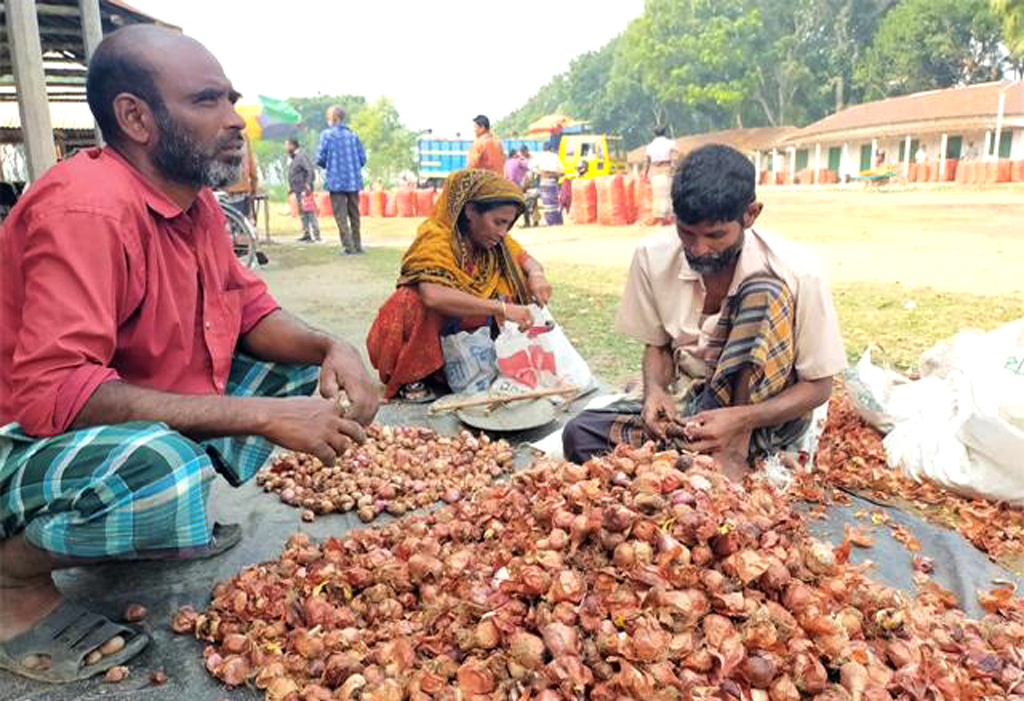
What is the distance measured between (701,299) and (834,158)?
41887 millimetres

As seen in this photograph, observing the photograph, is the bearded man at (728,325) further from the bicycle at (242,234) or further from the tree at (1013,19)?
the tree at (1013,19)

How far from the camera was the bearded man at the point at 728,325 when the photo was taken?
2379 mm

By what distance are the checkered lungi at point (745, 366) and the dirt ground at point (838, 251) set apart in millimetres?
3135

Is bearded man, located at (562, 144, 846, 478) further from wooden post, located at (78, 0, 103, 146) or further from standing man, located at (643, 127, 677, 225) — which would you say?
standing man, located at (643, 127, 677, 225)

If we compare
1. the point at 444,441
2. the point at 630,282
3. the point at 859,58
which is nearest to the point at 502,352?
the point at 444,441

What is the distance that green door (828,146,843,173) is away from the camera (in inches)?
1565

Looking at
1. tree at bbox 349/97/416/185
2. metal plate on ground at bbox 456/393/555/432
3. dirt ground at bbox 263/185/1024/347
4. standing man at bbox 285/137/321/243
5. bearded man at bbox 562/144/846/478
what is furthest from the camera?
tree at bbox 349/97/416/185

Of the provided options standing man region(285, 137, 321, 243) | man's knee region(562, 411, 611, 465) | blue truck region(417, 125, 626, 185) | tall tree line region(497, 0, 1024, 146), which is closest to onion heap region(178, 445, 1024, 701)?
man's knee region(562, 411, 611, 465)

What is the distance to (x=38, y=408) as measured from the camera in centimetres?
174

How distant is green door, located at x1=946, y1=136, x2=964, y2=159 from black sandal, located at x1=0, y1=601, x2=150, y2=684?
127ft

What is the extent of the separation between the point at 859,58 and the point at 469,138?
28.8 metres

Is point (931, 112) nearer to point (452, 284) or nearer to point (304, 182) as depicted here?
point (304, 182)

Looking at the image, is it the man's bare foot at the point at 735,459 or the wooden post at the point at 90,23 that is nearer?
the man's bare foot at the point at 735,459

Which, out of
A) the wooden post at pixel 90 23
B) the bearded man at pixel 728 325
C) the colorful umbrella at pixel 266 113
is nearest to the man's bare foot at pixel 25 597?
the bearded man at pixel 728 325
